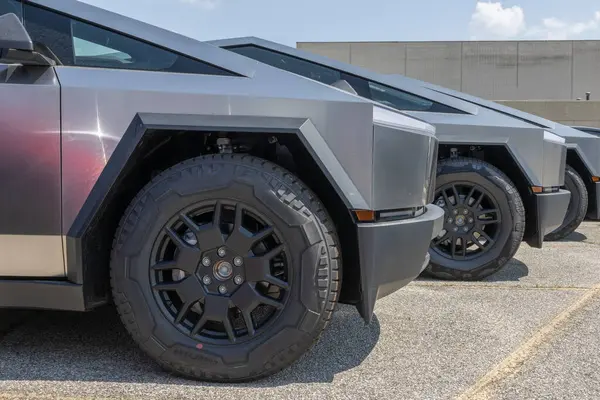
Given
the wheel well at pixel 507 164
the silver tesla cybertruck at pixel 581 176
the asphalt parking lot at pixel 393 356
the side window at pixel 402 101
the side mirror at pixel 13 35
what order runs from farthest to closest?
the silver tesla cybertruck at pixel 581 176
the side window at pixel 402 101
the wheel well at pixel 507 164
the asphalt parking lot at pixel 393 356
the side mirror at pixel 13 35

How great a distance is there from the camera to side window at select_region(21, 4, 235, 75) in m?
2.31

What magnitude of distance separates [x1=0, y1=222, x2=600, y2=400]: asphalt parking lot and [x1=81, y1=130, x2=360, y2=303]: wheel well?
1.10ft

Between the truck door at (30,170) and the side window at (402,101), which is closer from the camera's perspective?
the truck door at (30,170)

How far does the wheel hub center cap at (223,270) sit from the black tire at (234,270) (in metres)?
0.01

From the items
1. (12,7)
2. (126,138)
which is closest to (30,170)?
(126,138)

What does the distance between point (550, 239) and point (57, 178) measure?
5.65 m

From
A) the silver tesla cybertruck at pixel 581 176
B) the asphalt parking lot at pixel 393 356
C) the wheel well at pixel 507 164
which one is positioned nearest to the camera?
the asphalt parking lot at pixel 393 356

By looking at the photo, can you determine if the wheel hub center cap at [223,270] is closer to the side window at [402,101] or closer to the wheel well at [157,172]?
the wheel well at [157,172]

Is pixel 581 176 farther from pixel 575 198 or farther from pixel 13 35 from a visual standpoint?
pixel 13 35

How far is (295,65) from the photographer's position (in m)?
4.95

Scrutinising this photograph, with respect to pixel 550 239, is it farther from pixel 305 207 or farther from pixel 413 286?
pixel 305 207

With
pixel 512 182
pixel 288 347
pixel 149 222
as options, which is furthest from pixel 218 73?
pixel 512 182

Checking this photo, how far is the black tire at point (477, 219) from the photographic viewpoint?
13.1ft

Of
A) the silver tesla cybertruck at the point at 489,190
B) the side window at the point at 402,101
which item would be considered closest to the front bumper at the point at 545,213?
the silver tesla cybertruck at the point at 489,190
